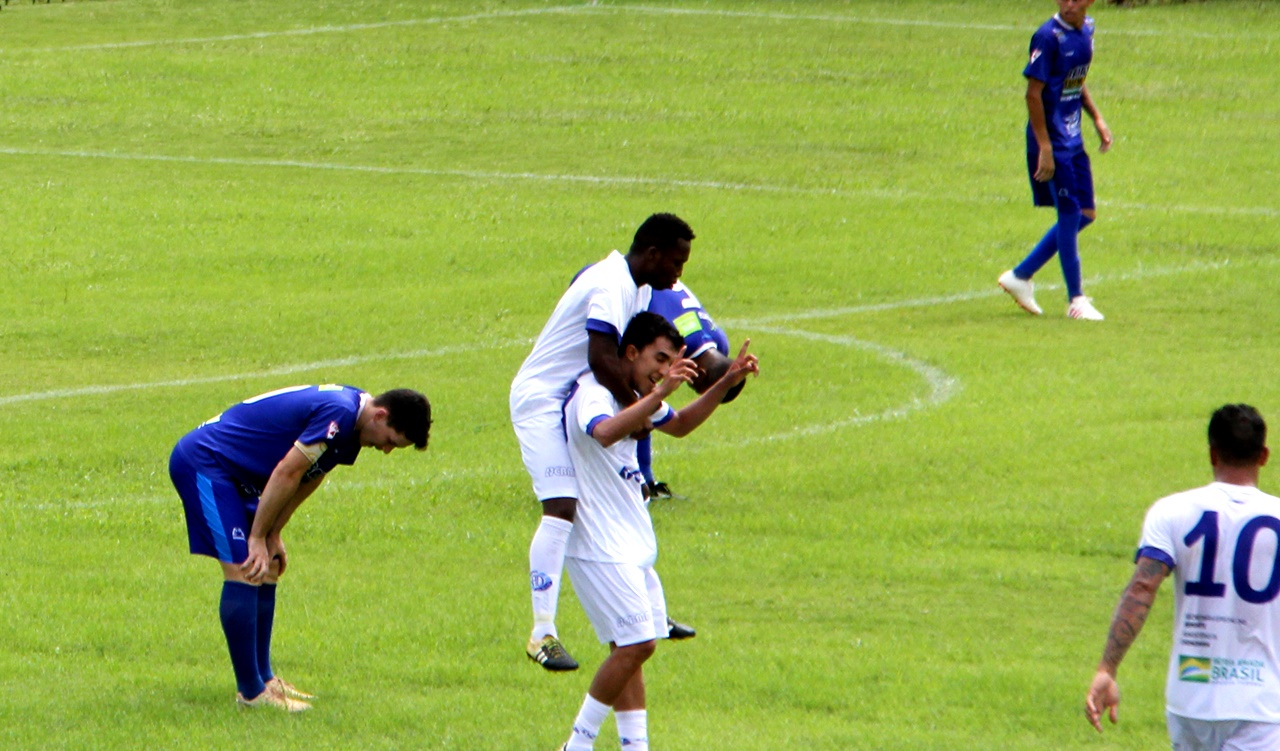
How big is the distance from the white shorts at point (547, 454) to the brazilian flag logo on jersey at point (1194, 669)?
285cm

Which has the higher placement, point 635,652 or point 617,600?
point 617,600

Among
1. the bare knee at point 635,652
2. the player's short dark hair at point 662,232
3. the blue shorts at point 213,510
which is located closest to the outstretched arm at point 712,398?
the player's short dark hair at point 662,232

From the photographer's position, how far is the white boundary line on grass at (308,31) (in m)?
34.0

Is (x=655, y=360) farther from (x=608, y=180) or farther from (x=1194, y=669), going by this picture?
(x=608, y=180)

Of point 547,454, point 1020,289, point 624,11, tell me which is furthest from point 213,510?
point 624,11

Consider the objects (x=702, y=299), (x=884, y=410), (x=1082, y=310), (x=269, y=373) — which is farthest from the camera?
(x=702, y=299)

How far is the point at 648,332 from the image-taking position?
7078 millimetres

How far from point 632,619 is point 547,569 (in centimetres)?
84

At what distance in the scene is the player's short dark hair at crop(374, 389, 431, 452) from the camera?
744cm

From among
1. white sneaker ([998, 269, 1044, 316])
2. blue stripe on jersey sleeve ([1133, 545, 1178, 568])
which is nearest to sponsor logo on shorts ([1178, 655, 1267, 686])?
blue stripe on jersey sleeve ([1133, 545, 1178, 568])

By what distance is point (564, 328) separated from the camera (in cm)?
809

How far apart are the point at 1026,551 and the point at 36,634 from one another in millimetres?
5356

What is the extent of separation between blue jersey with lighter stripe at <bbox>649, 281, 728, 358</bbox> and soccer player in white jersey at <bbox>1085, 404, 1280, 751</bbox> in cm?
301

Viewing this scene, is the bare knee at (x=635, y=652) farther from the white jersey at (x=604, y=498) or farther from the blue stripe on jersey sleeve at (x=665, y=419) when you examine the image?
the blue stripe on jersey sleeve at (x=665, y=419)
